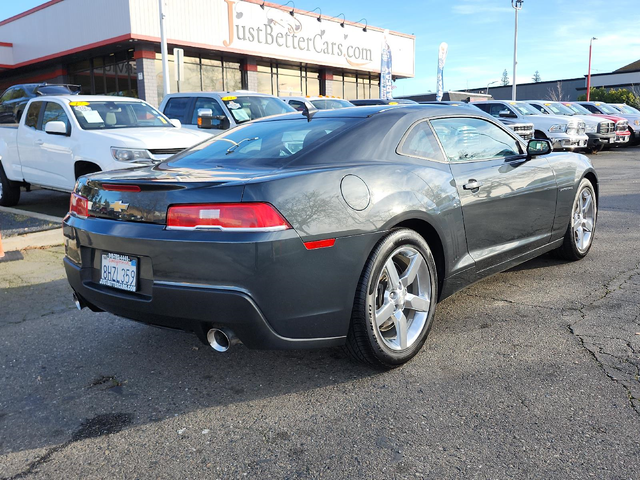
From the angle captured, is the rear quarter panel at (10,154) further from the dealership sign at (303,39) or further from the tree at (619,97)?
the tree at (619,97)

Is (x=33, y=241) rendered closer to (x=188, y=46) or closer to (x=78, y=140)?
(x=78, y=140)

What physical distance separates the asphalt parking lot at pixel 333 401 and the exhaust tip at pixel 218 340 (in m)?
0.30

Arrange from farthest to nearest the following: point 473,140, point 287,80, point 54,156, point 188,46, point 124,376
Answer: point 287,80 < point 188,46 < point 54,156 < point 473,140 < point 124,376

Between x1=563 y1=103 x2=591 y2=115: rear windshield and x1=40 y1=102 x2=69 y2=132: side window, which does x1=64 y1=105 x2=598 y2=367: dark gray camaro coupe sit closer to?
x1=40 y1=102 x2=69 y2=132: side window

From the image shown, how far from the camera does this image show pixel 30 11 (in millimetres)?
27188

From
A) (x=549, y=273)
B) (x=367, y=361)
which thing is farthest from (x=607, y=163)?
(x=367, y=361)

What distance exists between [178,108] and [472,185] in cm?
886

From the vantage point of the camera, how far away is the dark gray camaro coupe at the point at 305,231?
2744 mm

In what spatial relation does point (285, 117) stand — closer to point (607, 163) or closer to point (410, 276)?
point (410, 276)

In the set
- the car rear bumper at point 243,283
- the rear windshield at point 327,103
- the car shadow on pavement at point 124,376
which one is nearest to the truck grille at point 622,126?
the rear windshield at point 327,103

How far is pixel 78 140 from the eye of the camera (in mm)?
8117

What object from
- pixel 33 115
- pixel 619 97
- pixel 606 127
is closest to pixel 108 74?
pixel 33 115

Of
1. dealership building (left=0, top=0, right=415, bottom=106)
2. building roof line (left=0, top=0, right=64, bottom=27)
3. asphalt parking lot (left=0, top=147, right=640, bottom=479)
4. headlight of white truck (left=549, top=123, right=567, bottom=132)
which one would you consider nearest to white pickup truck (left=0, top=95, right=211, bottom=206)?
asphalt parking lot (left=0, top=147, right=640, bottom=479)

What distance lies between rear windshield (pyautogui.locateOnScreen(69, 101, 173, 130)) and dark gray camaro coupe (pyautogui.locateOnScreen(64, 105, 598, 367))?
5.03m
